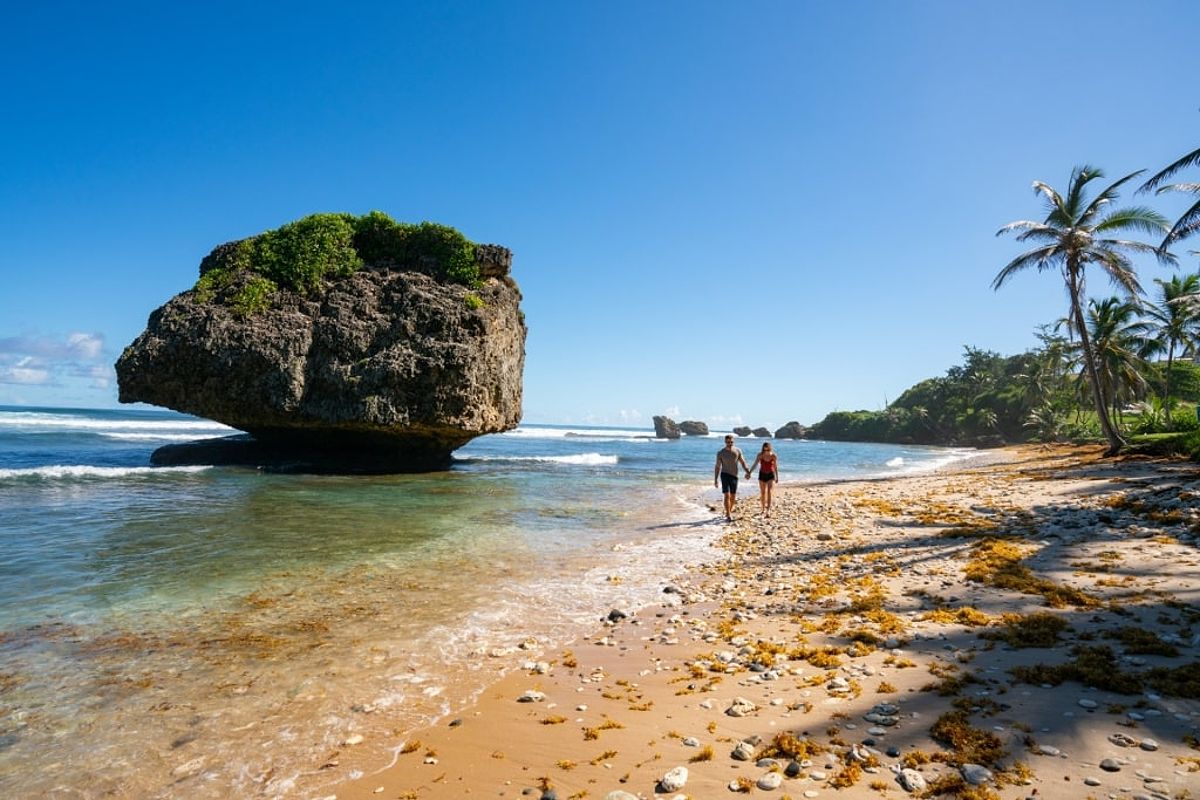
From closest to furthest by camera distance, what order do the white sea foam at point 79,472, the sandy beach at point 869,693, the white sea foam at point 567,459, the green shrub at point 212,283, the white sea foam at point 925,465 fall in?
the sandy beach at point 869,693
the white sea foam at point 79,472
the green shrub at point 212,283
the white sea foam at point 925,465
the white sea foam at point 567,459

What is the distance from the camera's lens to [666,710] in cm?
501

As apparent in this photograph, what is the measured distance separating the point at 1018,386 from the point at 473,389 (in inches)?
3298

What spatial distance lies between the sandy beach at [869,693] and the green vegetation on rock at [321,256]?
24986mm

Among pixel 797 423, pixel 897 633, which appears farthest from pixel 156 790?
pixel 797 423

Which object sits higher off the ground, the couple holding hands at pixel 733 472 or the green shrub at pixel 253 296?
the green shrub at pixel 253 296

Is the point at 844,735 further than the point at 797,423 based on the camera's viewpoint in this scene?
No

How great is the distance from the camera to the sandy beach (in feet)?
12.3

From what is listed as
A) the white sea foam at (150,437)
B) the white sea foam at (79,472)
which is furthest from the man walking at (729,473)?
the white sea foam at (150,437)

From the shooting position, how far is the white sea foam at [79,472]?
67.9 feet

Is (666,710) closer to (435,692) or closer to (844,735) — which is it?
(844,735)

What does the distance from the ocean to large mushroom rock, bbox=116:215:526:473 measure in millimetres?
8079

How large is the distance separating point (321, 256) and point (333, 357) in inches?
228

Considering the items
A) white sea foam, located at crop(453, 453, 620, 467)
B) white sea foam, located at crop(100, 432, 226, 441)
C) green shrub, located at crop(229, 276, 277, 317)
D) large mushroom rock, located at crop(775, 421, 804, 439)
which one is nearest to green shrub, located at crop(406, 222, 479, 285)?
green shrub, located at crop(229, 276, 277, 317)

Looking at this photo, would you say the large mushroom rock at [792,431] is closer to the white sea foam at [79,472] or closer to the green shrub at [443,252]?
the green shrub at [443,252]
